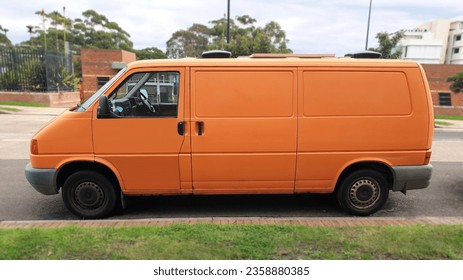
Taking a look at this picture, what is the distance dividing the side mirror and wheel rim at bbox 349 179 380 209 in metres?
3.33

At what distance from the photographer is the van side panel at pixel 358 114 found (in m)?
4.48

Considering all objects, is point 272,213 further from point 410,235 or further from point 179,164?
point 410,235

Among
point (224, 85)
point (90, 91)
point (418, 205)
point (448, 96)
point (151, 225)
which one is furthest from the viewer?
point (90, 91)

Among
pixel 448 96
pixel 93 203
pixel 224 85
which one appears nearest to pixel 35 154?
pixel 93 203

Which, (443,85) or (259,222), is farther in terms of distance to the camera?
(443,85)

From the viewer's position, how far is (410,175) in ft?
15.4

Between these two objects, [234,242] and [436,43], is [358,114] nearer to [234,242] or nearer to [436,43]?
[234,242]

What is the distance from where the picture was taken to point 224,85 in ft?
14.5

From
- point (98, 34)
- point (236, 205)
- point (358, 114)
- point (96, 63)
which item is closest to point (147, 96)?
point (236, 205)

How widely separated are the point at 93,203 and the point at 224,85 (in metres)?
2.33

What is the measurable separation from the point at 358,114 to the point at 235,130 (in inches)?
62.3

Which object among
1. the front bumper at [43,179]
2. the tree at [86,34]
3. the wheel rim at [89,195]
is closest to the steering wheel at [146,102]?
the wheel rim at [89,195]

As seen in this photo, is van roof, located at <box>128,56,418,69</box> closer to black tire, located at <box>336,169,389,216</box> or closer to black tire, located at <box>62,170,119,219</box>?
Answer: black tire, located at <box>336,169,389,216</box>

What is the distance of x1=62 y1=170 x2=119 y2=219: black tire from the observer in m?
4.58
